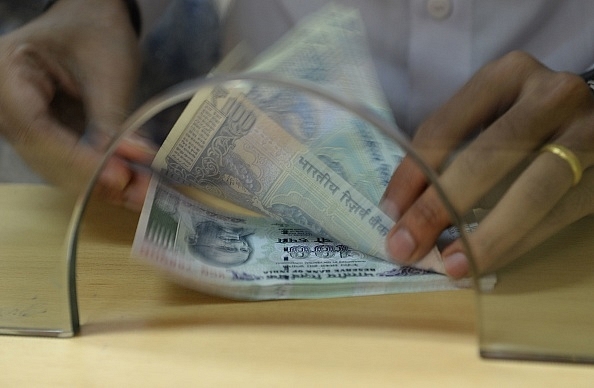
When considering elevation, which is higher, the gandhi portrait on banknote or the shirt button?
the shirt button

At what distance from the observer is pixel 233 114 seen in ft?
1.19

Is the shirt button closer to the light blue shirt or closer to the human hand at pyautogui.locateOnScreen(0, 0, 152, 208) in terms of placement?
the light blue shirt

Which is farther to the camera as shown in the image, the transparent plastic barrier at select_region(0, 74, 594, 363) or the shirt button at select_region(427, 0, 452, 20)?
the shirt button at select_region(427, 0, 452, 20)

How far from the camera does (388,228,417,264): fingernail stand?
374mm

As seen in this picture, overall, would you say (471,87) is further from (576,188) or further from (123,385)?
(123,385)

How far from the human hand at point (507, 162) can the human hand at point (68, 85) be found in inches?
6.5

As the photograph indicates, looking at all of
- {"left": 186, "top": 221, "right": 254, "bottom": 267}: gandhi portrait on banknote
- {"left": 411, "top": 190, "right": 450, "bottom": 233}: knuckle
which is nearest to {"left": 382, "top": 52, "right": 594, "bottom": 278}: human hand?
{"left": 411, "top": 190, "right": 450, "bottom": 233}: knuckle

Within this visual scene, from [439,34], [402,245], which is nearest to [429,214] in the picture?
[402,245]

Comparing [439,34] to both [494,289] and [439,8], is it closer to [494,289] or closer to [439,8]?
[439,8]

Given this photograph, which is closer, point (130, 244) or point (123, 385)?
point (123, 385)

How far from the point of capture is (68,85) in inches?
13.9

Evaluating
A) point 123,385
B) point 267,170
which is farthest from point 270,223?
point 123,385

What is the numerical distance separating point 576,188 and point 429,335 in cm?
13

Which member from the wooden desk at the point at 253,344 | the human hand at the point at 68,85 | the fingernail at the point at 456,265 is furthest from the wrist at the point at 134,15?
the fingernail at the point at 456,265
